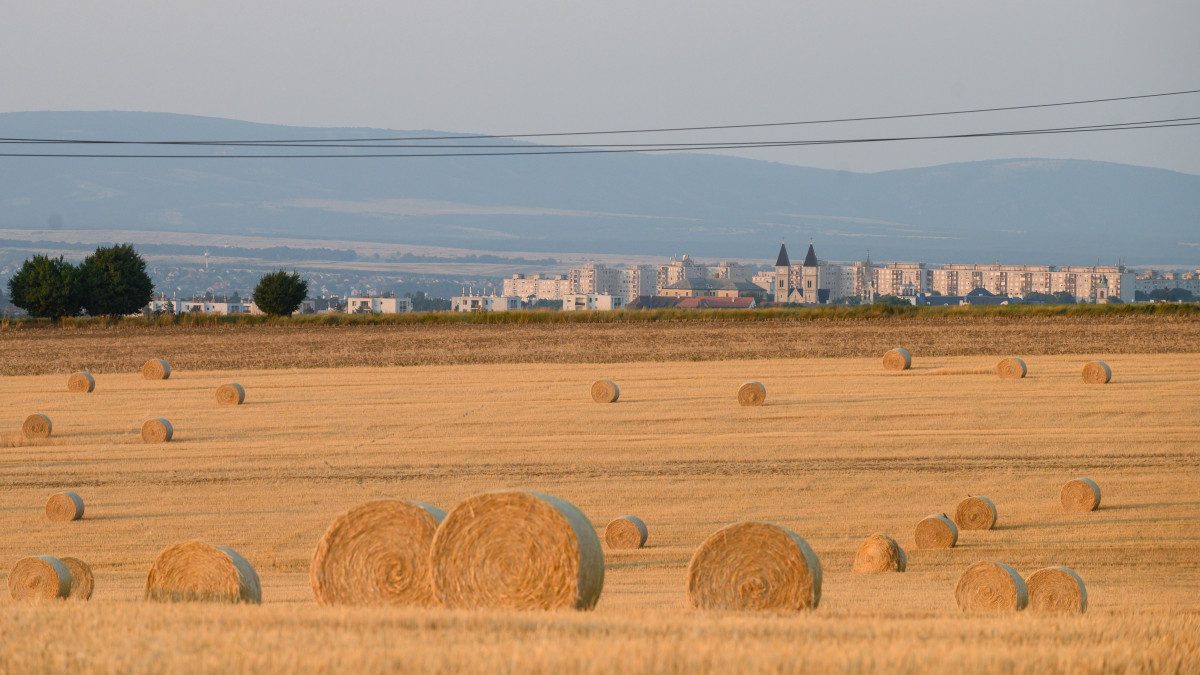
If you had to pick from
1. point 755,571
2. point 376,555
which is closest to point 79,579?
point 376,555

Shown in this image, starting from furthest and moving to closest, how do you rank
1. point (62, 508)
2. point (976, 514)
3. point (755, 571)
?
point (62, 508) → point (976, 514) → point (755, 571)

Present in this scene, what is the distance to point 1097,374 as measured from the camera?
33.9 metres

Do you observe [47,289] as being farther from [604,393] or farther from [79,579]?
[79,579]

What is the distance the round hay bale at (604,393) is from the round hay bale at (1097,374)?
44.4 feet

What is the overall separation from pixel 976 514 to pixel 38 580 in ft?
44.9

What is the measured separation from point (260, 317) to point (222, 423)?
32474 mm

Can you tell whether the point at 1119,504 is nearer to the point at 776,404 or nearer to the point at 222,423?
the point at 776,404

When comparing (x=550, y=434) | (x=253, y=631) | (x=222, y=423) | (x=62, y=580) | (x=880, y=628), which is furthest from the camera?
(x=222, y=423)

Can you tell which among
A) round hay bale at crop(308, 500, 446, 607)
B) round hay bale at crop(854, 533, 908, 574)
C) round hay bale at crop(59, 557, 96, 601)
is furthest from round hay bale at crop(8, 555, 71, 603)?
round hay bale at crop(854, 533, 908, 574)

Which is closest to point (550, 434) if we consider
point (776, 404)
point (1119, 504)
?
point (776, 404)

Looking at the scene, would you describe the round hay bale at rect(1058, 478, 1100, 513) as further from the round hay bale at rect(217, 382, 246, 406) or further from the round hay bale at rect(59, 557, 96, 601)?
the round hay bale at rect(217, 382, 246, 406)

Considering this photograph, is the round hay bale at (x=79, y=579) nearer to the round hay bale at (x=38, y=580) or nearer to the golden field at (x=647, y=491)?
the round hay bale at (x=38, y=580)

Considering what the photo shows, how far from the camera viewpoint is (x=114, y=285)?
77.4m

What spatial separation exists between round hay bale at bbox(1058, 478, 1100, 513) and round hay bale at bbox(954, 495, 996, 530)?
1705mm
